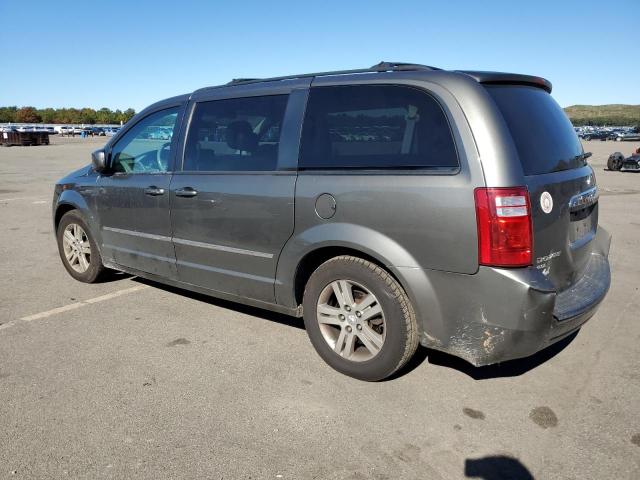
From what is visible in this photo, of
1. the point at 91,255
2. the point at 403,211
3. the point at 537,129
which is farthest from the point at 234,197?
the point at 91,255

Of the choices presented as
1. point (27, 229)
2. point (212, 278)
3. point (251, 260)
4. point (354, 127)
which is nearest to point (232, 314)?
point (212, 278)

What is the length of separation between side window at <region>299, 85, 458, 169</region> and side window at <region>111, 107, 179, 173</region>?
147 cm

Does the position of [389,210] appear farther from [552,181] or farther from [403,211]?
[552,181]

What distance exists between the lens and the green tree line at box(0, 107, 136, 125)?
154375mm

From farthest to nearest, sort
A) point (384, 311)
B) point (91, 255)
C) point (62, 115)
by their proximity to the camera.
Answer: point (62, 115), point (91, 255), point (384, 311)

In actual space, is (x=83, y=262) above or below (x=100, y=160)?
below

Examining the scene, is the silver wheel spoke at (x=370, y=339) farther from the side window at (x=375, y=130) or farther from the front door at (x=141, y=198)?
the front door at (x=141, y=198)

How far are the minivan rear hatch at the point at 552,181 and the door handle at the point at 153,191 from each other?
261 centimetres

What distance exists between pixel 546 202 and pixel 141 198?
315 cm

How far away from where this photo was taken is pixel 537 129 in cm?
306

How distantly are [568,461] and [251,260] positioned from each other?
225 cm

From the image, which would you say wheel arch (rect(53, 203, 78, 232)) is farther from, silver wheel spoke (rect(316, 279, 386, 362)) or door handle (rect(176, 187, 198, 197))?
silver wheel spoke (rect(316, 279, 386, 362))

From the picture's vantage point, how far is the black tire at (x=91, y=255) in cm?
514

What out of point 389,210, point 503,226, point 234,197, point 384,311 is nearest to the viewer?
point 503,226
